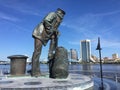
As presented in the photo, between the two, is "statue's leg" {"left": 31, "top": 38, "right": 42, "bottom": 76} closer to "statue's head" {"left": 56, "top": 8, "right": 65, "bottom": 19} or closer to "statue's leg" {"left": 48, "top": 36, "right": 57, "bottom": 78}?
"statue's leg" {"left": 48, "top": 36, "right": 57, "bottom": 78}

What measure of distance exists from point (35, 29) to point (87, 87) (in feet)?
16.0

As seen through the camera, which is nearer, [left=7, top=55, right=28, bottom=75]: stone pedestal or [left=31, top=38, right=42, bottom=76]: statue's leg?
[left=31, top=38, right=42, bottom=76]: statue's leg

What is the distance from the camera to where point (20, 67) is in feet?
46.1

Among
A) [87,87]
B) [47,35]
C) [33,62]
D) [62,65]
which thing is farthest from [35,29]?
[87,87]

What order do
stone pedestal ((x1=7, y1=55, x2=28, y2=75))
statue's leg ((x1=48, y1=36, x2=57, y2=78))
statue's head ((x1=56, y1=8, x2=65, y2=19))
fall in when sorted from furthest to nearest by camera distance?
stone pedestal ((x1=7, y1=55, x2=28, y2=75)) → statue's head ((x1=56, y1=8, x2=65, y2=19)) → statue's leg ((x1=48, y1=36, x2=57, y2=78))

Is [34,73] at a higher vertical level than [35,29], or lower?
lower

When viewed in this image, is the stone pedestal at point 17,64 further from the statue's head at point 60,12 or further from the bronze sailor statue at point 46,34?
the statue's head at point 60,12

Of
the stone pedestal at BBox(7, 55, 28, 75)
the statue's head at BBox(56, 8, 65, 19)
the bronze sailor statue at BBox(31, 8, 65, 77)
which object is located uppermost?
the statue's head at BBox(56, 8, 65, 19)

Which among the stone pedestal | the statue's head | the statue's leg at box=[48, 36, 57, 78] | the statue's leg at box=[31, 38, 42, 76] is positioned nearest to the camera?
the statue's leg at box=[48, 36, 57, 78]

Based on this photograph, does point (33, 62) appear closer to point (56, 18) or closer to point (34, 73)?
point (34, 73)

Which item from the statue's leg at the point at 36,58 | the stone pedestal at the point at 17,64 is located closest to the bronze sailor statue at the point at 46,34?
the statue's leg at the point at 36,58

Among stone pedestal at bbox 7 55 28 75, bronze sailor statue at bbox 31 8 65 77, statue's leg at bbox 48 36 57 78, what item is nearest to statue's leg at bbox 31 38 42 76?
bronze sailor statue at bbox 31 8 65 77

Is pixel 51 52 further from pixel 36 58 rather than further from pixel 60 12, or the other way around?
pixel 60 12

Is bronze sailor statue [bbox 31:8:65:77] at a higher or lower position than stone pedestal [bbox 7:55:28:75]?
higher
